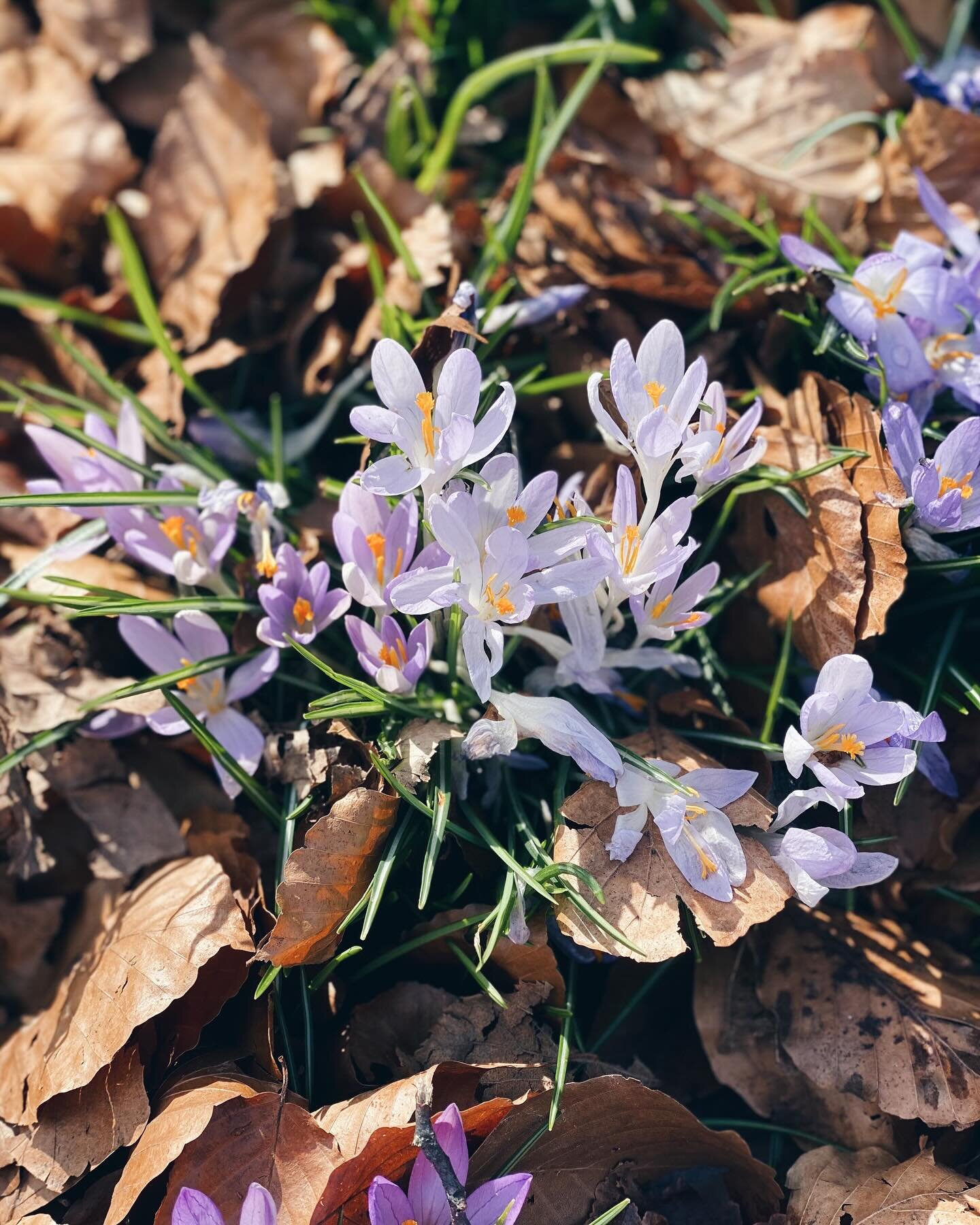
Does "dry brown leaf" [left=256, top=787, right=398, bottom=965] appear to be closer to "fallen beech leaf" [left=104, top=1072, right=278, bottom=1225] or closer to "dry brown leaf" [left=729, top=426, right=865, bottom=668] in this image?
"fallen beech leaf" [left=104, top=1072, right=278, bottom=1225]

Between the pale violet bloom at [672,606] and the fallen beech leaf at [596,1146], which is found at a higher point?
the pale violet bloom at [672,606]

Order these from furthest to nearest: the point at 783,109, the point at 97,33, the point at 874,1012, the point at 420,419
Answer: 1. the point at 97,33
2. the point at 783,109
3. the point at 874,1012
4. the point at 420,419

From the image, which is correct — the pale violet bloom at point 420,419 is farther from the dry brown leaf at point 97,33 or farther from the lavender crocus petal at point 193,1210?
the dry brown leaf at point 97,33

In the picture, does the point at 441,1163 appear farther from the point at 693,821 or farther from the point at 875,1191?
the point at 875,1191

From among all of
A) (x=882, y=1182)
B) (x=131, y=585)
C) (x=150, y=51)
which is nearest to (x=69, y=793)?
(x=131, y=585)

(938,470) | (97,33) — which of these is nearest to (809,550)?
(938,470)

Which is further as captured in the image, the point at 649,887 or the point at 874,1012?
the point at 874,1012

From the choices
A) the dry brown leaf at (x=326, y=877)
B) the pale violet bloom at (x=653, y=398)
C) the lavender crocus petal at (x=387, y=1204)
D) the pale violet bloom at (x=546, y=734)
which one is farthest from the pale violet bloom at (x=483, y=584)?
the lavender crocus petal at (x=387, y=1204)

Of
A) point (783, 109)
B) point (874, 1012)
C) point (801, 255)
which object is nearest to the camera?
point (874, 1012)
